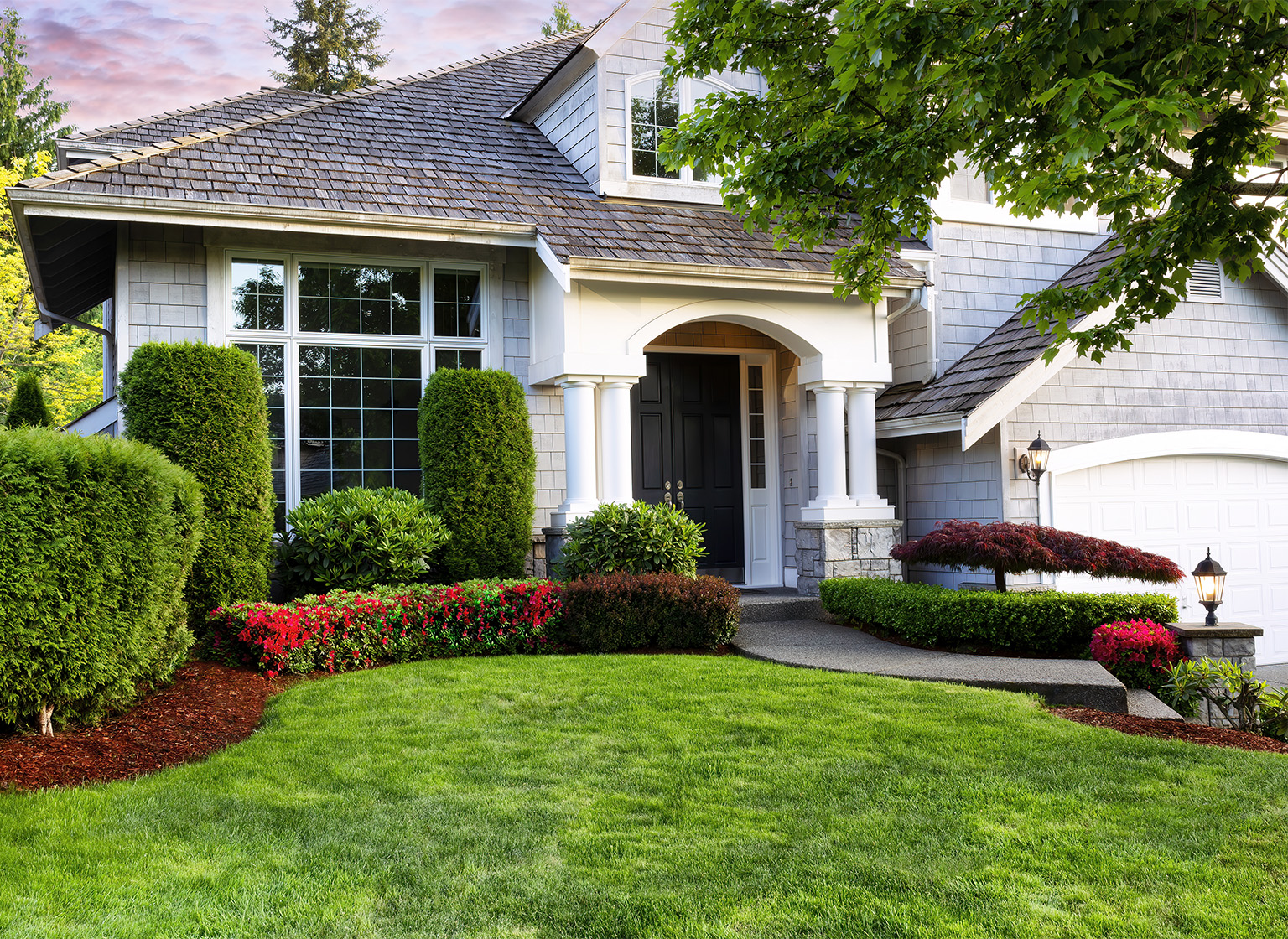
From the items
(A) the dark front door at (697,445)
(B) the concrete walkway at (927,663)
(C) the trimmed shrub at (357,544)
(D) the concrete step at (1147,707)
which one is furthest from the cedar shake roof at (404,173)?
(D) the concrete step at (1147,707)

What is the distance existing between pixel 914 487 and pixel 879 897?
8.60m

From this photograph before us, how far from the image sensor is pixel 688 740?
5297 mm

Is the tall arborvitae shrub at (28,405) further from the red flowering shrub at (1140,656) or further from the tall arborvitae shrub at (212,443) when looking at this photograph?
the red flowering shrub at (1140,656)

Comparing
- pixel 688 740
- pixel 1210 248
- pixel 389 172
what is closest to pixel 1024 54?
pixel 1210 248

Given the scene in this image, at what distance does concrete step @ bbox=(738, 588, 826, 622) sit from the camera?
9.78 metres

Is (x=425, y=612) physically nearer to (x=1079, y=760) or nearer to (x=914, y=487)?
(x=1079, y=760)

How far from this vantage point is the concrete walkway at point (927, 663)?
21.8 feet

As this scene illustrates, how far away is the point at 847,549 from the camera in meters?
10.2

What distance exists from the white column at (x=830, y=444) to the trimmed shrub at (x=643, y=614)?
2482mm

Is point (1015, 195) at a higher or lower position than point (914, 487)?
higher

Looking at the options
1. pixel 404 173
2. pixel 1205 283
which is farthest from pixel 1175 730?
pixel 404 173

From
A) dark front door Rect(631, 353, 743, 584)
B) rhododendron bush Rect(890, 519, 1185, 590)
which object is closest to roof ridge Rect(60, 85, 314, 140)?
dark front door Rect(631, 353, 743, 584)

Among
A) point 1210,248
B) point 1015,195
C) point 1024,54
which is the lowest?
point 1210,248

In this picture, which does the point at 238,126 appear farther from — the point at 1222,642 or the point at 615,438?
the point at 1222,642
